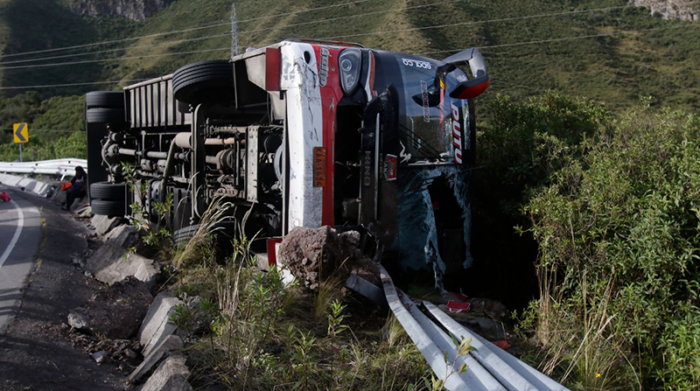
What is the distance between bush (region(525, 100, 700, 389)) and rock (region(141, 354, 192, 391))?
2397mm

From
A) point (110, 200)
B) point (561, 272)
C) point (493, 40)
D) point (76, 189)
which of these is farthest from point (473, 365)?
point (493, 40)

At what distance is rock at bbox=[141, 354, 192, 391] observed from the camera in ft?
11.2

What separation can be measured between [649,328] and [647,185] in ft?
4.00

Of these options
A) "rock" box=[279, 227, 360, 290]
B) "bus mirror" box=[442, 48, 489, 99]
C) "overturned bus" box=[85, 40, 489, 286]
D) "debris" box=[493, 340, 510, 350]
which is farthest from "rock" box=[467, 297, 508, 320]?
"bus mirror" box=[442, 48, 489, 99]

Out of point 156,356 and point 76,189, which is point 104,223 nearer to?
point 76,189

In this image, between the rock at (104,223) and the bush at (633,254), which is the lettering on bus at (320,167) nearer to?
the bush at (633,254)

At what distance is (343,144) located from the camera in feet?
19.5

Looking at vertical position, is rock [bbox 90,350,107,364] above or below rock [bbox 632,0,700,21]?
below

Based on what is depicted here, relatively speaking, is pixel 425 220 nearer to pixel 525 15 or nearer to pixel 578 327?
pixel 578 327

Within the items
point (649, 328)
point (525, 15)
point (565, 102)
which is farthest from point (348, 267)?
point (525, 15)

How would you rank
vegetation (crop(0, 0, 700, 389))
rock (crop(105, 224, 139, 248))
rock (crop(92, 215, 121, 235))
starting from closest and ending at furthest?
1. vegetation (crop(0, 0, 700, 389))
2. rock (crop(105, 224, 139, 248))
3. rock (crop(92, 215, 121, 235))

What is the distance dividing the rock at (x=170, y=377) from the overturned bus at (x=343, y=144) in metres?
1.88

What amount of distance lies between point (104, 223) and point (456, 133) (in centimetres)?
736

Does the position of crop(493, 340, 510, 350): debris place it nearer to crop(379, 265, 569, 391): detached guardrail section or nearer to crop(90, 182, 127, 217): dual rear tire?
crop(379, 265, 569, 391): detached guardrail section
